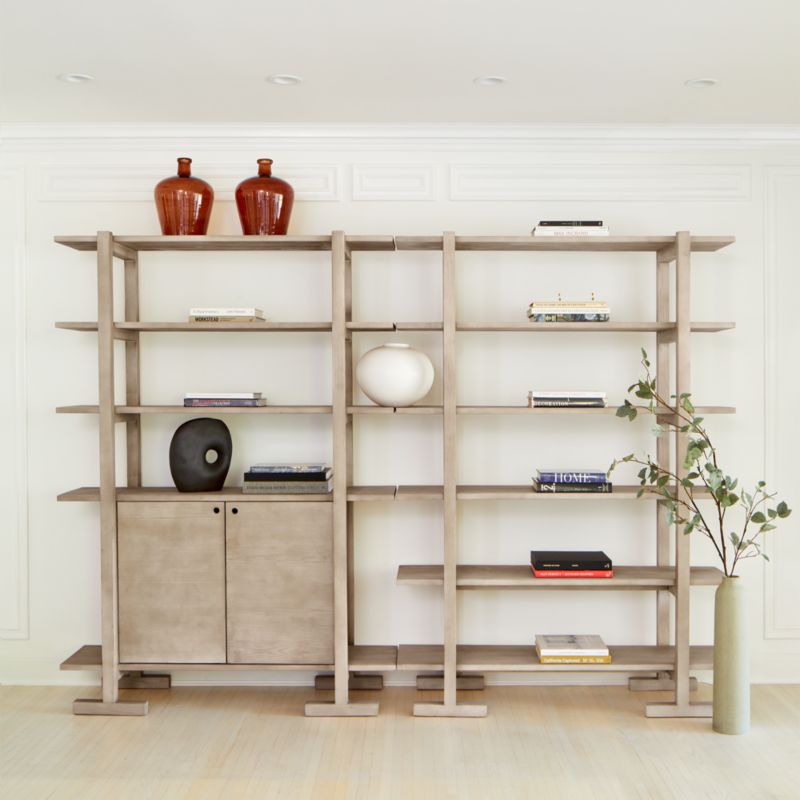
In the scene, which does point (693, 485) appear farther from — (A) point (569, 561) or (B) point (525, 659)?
(B) point (525, 659)

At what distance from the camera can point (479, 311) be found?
154 inches

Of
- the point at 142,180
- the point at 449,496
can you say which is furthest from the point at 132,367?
the point at 449,496

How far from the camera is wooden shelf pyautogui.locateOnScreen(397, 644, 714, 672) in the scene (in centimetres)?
355

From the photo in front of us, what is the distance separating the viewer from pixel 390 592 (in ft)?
12.9

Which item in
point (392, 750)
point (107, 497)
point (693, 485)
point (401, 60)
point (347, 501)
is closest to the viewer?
point (401, 60)

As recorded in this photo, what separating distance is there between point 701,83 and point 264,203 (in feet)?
6.14

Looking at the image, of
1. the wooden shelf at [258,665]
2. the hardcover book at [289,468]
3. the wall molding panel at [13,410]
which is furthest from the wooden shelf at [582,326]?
the wall molding panel at [13,410]

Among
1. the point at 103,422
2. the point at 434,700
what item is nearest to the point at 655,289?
the point at 434,700

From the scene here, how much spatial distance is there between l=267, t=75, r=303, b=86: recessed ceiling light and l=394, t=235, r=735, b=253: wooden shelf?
29.0 inches

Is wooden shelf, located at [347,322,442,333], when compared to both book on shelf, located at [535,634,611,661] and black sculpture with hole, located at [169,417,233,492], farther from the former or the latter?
book on shelf, located at [535,634,611,661]

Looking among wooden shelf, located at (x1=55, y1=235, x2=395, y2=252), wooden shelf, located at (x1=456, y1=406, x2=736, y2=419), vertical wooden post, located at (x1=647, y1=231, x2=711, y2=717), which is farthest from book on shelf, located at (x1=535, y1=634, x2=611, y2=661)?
wooden shelf, located at (x1=55, y1=235, x2=395, y2=252)

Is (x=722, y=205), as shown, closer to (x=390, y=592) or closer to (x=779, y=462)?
(x=779, y=462)

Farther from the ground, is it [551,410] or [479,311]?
[479,311]

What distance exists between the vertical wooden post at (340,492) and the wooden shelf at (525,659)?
26 centimetres
